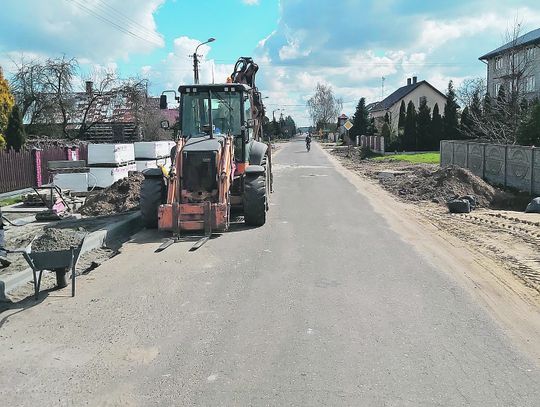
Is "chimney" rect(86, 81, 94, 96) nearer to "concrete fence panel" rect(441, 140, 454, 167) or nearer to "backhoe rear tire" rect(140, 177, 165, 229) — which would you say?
"concrete fence panel" rect(441, 140, 454, 167)

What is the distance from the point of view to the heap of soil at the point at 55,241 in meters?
7.33

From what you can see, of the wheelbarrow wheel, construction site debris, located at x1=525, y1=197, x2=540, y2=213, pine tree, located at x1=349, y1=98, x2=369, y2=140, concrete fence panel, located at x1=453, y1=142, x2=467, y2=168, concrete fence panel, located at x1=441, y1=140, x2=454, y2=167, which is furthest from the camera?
pine tree, located at x1=349, y1=98, x2=369, y2=140

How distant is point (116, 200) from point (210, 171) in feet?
18.5

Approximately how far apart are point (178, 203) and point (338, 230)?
11.0 ft

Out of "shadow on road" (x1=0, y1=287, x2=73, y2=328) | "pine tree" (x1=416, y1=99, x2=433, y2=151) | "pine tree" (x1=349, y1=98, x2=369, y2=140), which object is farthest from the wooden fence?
"pine tree" (x1=349, y1=98, x2=369, y2=140)

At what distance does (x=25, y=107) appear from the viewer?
39094mm

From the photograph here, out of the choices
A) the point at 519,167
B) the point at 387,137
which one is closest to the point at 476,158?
the point at 519,167

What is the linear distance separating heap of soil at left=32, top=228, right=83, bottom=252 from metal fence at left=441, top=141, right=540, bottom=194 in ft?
48.4

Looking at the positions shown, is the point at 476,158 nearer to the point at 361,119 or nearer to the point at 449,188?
the point at 449,188

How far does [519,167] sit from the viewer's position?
60.5 feet

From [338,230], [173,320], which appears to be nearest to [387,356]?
[173,320]

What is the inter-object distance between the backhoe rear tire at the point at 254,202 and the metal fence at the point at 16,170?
579 inches

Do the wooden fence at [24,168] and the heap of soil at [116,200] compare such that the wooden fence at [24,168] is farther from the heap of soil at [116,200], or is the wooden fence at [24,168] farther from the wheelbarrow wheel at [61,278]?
the wheelbarrow wheel at [61,278]

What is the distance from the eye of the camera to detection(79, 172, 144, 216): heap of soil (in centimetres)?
1487
